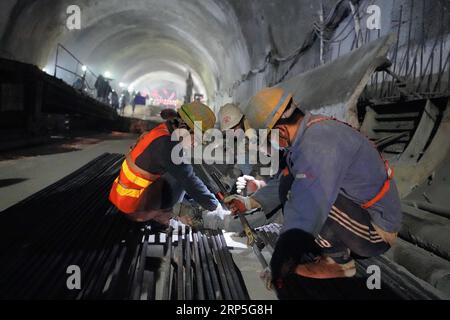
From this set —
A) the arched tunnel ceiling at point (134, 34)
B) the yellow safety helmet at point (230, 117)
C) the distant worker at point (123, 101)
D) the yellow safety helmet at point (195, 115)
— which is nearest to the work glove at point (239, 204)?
the yellow safety helmet at point (195, 115)

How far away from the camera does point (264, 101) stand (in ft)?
6.98

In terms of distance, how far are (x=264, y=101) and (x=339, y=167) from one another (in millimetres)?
644

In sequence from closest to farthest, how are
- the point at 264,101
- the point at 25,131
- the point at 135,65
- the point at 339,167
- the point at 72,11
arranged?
the point at 339,167, the point at 264,101, the point at 25,131, the point at 72,11, the point at 135,65

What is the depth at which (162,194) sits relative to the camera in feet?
10.6

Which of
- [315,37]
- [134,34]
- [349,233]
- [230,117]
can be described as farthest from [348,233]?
[134,34]

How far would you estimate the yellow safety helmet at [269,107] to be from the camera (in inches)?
82.1

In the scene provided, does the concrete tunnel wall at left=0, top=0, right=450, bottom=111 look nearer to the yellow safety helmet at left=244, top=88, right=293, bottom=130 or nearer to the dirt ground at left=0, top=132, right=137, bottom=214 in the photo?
the yellow safety helmet at left=244, top=88, right=293, bottom=130

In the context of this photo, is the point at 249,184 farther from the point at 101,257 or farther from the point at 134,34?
the point at 134,34

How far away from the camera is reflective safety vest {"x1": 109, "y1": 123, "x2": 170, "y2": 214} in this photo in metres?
2.85

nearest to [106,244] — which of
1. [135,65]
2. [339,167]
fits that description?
[339,167]

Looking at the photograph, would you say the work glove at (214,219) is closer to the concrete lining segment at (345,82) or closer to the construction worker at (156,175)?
the construction worker at (156,175)

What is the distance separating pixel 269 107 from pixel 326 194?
2.19 feet

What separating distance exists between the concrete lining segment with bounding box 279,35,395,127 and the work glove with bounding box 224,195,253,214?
2398 millimetres
